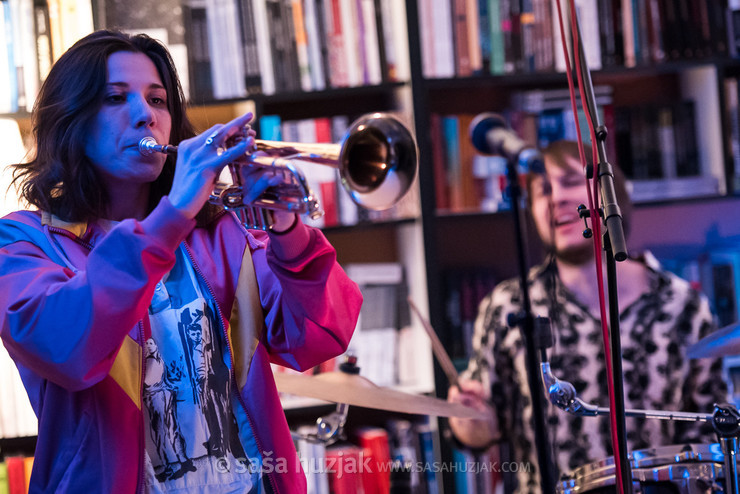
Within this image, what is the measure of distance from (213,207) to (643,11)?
170 cm

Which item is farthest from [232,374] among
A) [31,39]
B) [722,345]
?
[31,39]

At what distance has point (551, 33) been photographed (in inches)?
96.9

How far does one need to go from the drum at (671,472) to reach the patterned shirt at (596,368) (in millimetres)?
670

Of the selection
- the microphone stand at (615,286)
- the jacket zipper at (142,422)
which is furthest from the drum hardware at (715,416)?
the jacket zipper at (142,422)

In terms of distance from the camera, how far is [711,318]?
221cm

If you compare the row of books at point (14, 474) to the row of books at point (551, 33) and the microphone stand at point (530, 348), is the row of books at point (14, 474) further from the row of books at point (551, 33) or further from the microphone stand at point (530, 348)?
the row of books at point (551, 33)

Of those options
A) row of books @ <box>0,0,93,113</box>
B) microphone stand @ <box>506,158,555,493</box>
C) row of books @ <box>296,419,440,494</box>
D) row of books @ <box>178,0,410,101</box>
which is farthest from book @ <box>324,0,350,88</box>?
row of books @ <box>296,419,440,494</box>

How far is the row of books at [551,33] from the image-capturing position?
2.42 metres

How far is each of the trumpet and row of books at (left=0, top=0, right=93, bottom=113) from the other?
4.23 feet

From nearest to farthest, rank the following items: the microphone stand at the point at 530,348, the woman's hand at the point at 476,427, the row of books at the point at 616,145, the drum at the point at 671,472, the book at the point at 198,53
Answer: the drum at the point at 671,472 < the microphone stand at the point at 530,348 < the woman's hand at the point at 476,427 < the book at the point at 198,53 < the row of books at the point at 616,145

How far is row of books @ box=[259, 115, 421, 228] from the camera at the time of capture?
2377mm

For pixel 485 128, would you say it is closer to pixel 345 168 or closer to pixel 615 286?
pixel 345 168

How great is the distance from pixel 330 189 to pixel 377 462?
2.65 ft

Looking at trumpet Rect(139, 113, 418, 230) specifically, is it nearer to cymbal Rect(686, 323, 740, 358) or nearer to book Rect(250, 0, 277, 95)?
cymbal Rect(686, 323, 740, 358)
